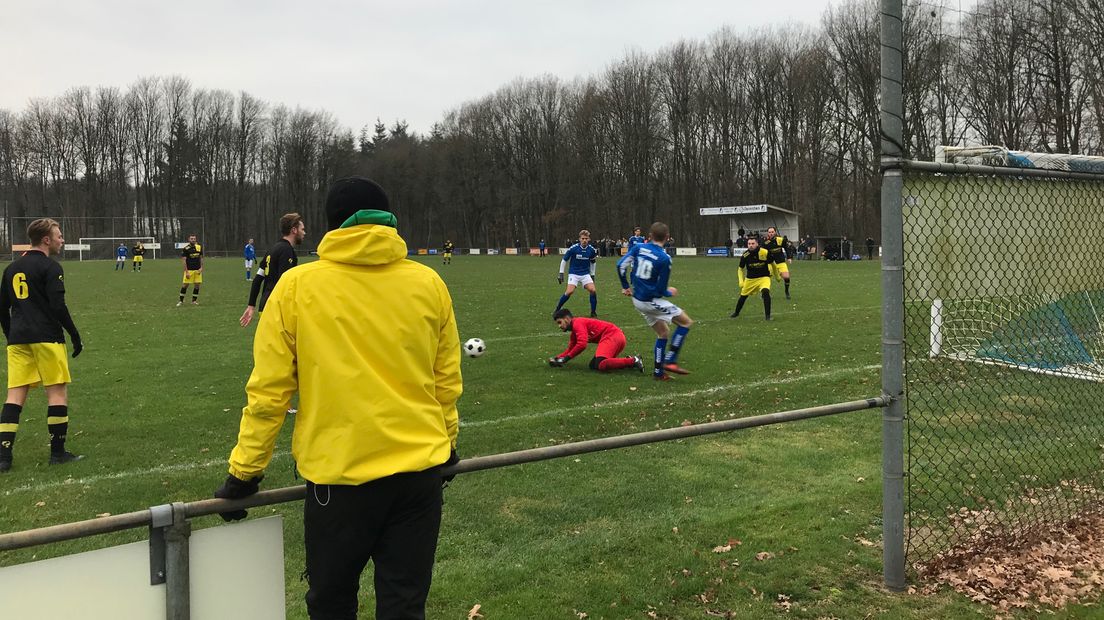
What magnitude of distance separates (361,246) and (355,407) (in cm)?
51

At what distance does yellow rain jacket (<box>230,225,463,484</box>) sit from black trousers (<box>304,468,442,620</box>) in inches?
2.9

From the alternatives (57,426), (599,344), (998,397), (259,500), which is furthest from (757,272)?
(259,500)

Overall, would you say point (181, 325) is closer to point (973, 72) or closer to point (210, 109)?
point (973, 72)

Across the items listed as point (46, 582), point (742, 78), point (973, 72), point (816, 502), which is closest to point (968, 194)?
point (973, 72)

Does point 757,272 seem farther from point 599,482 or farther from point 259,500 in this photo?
point 259,500

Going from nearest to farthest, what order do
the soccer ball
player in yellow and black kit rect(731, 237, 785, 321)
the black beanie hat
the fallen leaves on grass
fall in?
the black beanie hat
the fallen leaves on grass
the soccer ball
player in yellow and black kit rect(731, 237, 785, 321)

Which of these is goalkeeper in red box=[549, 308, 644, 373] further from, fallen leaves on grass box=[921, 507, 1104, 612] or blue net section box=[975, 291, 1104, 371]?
fallen leaves on grass box=[921, 507, 1104, 612]

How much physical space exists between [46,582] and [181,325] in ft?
49.1

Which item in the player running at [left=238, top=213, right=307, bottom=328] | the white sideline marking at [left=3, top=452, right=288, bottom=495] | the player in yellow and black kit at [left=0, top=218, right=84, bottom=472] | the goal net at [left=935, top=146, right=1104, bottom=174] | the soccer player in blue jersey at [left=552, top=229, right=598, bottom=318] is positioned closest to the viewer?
the goal net at [left=935, top=146, right=1104, bottom=174]

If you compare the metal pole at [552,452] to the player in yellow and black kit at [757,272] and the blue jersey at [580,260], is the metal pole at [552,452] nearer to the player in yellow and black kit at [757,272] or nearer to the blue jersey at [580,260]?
the player in yellow and black kit at [757,272]

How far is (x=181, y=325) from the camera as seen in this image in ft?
50.3

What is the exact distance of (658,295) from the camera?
9648 mm

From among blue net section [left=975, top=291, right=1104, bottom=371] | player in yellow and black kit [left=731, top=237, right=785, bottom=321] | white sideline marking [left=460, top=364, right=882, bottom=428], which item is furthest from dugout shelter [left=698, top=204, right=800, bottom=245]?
white sideline marking [left=460, top=364, right=882, bottom=428]

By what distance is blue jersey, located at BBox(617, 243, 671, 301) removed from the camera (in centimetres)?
946
